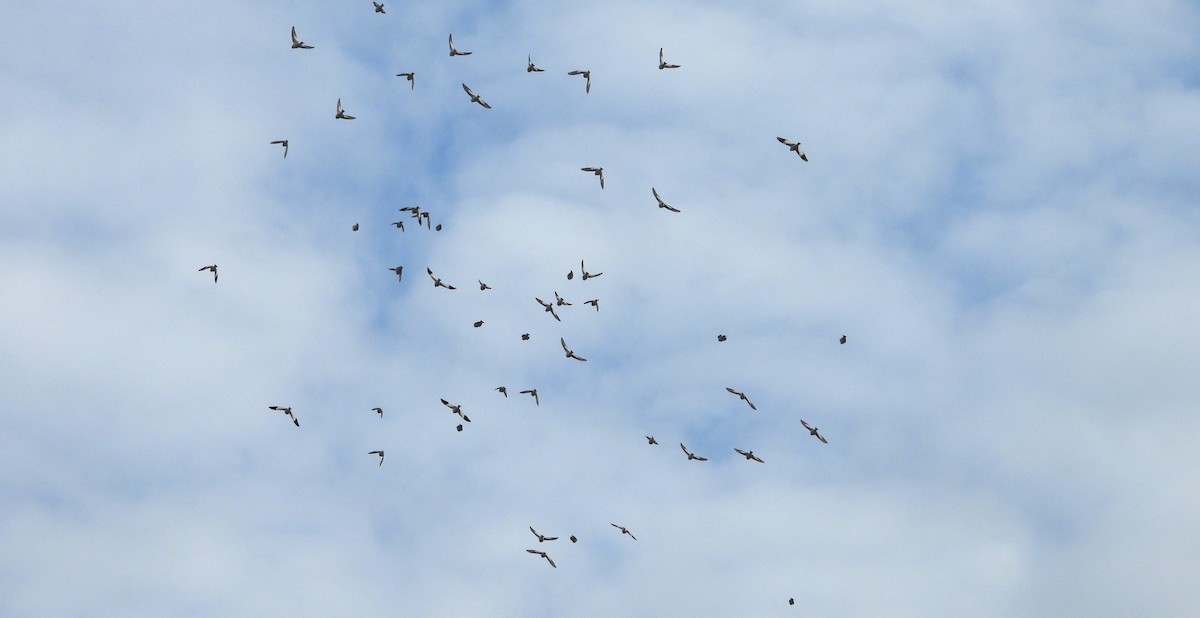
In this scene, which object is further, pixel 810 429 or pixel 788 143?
pixel 810 429

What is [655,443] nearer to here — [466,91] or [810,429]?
[810,429]

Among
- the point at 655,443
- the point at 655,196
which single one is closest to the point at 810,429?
the point at 655,443

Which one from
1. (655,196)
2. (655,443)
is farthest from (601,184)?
(655,443)

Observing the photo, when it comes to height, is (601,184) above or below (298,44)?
below

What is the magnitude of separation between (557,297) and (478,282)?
1003cm

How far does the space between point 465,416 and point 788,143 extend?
5514 cm

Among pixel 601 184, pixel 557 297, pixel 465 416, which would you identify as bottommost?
pixel 465 416

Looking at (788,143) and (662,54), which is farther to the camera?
(662,54)

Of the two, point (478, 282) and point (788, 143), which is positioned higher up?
point (788, 143)

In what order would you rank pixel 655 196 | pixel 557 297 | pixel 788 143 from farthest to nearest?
pixel 557 297 → pixel 655 196 → pixel 788 143

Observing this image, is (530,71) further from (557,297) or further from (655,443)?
(655,443)

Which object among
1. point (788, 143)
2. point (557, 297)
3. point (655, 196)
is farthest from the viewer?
point (557, 297)

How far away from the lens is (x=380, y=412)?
7219 inches

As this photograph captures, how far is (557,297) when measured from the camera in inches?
7564
